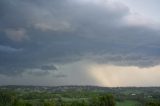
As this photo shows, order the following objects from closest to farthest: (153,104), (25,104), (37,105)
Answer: (153,104), (25,104), (37,105)

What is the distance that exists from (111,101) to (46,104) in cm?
3049

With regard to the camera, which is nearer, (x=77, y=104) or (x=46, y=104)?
(x=46, y=104)

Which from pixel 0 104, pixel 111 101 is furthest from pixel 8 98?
pixel 111 101

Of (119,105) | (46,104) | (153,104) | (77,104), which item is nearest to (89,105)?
(77,104)

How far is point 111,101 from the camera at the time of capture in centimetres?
13462

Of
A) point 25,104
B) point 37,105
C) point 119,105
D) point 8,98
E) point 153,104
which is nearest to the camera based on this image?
point 153,104

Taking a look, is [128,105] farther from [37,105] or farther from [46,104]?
[46,104]

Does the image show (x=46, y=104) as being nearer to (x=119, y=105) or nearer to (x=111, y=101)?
(x=111, y=101)

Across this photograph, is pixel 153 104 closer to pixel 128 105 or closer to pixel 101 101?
pixel 101 101

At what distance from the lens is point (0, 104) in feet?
550

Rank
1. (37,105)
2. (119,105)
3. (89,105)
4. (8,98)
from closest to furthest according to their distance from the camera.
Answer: (89,105) < (37,105) < (8,98) < (119,105)

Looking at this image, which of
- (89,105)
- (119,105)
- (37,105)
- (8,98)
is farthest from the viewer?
(119,105)

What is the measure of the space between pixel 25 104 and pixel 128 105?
8365 cm

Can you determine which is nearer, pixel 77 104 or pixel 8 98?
pixel 77 104
